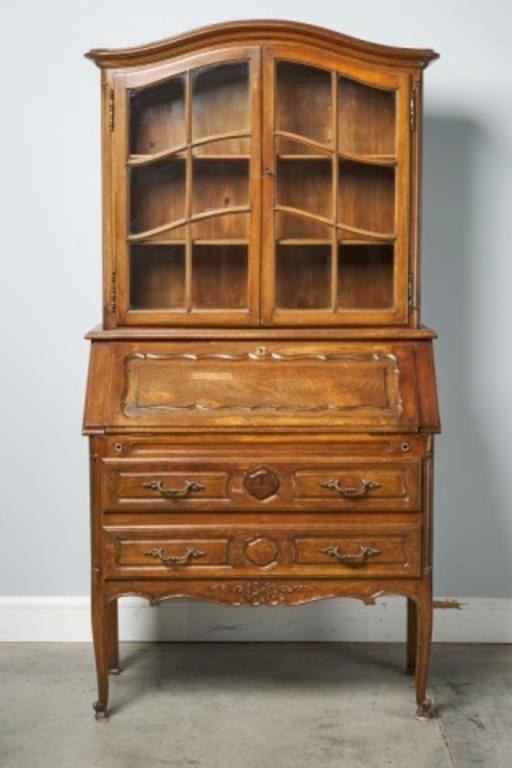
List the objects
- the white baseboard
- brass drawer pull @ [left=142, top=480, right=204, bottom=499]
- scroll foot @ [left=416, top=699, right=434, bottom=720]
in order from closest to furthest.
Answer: brass drawer pull @ [left=142, top=480, right=204, bottom=499] < scroll foot @ [left=416, top=699, right=434, bottom=720] < the white baseboard

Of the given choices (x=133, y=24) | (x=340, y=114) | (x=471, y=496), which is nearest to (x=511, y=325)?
(x=471, y=496)

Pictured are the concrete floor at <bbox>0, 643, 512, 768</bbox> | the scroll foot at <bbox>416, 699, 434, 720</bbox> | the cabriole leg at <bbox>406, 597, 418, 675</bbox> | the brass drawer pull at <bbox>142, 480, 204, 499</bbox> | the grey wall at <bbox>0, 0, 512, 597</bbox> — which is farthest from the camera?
the grey wall at <bbox>0, 0, 512, 597</bbox>

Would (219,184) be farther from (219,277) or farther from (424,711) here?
(424,711)

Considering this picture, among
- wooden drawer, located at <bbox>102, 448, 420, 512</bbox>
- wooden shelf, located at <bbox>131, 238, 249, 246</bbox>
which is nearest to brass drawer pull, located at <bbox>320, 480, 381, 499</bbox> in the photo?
wooden drawer, located at <bbox>102, 448, 420, 512</bbox>

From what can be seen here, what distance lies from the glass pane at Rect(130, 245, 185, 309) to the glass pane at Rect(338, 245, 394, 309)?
482 mm

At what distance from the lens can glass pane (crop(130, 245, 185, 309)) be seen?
3732 mm

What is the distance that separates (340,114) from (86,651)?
1955 millimetres

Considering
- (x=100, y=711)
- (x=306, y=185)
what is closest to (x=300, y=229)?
(x=306, y=185)

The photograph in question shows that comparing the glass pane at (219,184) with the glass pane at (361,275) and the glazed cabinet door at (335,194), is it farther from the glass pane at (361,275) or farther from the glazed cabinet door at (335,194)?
the glass pane at (361,275)

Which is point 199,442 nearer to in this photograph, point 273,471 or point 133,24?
point 273,471

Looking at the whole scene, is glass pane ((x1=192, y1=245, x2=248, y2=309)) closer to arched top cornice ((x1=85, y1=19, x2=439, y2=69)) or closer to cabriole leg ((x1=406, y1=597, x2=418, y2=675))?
arched top cornice ((x1=85, y1=19, x2=439, y2=69))

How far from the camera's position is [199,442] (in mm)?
3580

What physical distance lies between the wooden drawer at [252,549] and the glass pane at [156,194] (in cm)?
91

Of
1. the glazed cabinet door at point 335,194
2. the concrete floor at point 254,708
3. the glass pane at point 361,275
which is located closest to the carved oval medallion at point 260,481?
the glazed cabinet door at point 335,194
